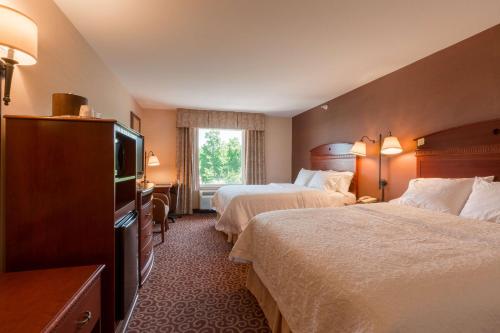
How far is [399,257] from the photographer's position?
112 cm

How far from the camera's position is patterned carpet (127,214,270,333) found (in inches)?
70.7

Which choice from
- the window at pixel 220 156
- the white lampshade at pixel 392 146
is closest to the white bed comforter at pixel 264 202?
the white lampshade at pixel 392 146

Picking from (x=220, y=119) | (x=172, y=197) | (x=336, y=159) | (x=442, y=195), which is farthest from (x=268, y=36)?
(x=172, y=197)

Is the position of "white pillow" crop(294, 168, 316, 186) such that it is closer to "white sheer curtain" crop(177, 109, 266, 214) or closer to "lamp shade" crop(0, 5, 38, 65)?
"white sheer curtain" crop(177, 109, 266, 214)

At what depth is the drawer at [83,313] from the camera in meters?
0.90

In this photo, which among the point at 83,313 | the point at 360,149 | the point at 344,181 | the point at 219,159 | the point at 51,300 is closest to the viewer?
the point at 51,300

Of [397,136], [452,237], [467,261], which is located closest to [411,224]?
[452,237]

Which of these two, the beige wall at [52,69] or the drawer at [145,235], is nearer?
the beige wall at [52,69]

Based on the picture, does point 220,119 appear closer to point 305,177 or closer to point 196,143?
point 196,143

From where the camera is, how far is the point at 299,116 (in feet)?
18.9

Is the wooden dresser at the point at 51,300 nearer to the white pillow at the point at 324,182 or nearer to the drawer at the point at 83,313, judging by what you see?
the drawer at the point at 83,313

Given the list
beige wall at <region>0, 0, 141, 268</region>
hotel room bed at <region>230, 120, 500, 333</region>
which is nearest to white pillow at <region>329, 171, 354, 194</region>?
hotel room bed at <region>230, 120, 500, 333</region>

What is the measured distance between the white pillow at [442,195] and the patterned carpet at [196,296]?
5.93ft

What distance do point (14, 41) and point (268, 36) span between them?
72.5 inches
